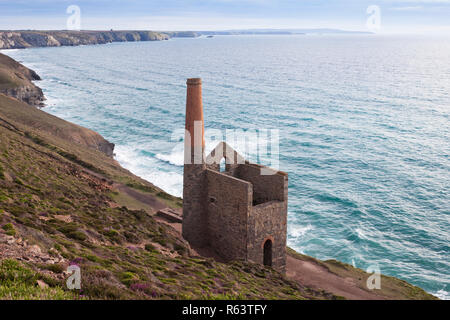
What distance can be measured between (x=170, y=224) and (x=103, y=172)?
1355 centimetres

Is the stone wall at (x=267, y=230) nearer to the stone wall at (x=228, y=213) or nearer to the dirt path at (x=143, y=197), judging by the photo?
the stone wall at (x=228, y=213)

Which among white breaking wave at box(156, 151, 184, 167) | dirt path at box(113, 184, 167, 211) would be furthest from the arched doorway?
white breaking wave at box(156, 151, 184, 167)

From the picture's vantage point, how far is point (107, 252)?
55.5 ft

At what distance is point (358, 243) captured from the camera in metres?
36.6

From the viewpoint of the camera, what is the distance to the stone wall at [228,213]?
22219 mm

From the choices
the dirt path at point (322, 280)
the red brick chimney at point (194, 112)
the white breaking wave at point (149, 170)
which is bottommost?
the dirt path at point (322, 280)

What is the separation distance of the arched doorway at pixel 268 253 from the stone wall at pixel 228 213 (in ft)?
6.72

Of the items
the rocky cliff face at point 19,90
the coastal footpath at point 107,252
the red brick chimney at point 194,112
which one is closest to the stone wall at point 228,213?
the coastal footpath at point 107,252

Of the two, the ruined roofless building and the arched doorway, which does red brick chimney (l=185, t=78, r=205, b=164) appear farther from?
the arched doorway

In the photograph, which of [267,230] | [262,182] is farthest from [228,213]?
[262,182]

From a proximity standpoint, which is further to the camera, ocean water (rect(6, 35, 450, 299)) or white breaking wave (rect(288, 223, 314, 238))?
white breaking wave (rect(288, 223, 314, 238))

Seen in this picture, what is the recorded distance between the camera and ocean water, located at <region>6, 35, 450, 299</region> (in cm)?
3681

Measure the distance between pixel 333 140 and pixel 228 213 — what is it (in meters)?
46.1
